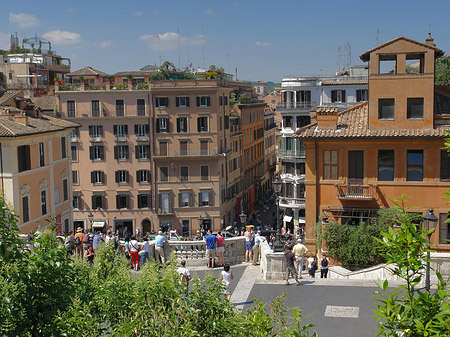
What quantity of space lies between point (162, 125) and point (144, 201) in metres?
8.16

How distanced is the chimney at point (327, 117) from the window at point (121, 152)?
129 feet

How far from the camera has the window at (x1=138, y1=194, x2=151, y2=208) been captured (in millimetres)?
64188

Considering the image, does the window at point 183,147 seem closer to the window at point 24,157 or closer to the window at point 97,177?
the window at point 97,177

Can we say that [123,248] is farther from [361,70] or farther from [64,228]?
[361,70]

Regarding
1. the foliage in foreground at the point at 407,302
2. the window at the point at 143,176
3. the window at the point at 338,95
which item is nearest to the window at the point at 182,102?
the window at the point at 143,176

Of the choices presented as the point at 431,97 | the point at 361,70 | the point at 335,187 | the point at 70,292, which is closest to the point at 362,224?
the point at 335,187

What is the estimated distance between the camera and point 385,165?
2705cm

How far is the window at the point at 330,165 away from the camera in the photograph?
89.8 feet

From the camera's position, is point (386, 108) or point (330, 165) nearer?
point (386, 108)

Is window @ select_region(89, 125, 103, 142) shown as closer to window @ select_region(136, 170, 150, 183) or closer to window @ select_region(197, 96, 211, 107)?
window @ select_region(136, 170, 150, 183)

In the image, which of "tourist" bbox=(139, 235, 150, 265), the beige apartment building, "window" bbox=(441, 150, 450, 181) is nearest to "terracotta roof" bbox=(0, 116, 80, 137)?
"tourist" bbox=(139, 235, 150, 265)

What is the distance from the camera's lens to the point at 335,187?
2752 cm

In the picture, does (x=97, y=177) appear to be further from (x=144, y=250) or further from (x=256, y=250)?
(x=256, y=250)

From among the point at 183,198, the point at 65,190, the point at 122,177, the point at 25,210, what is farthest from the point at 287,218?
the point at 25,210
